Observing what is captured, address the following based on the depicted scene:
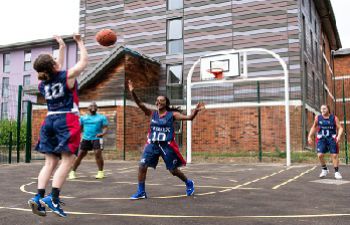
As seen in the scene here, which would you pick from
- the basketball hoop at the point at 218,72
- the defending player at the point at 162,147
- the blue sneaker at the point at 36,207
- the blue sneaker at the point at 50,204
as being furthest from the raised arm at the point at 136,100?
the basketball hoop at the point at 218,72

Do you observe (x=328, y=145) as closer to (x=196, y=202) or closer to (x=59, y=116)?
(x=196, y=202)

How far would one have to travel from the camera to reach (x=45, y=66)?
4270 mm

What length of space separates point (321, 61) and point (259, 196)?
21742 millimetres

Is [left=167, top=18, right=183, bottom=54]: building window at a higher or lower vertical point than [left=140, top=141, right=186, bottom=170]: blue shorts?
higher

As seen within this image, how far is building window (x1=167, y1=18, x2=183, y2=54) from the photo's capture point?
2067cm

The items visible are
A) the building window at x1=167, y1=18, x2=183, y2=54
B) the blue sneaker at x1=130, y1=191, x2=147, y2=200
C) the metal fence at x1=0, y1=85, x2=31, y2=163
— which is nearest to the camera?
the blue sneaker at x1=130, y1=191, x2=147, y2=200

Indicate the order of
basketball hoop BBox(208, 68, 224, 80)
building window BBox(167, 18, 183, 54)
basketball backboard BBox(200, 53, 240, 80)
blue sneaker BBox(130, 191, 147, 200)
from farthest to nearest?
1. building window BBox(167, 18, 183, 54)
2. basketball hoop BBox(208, 68, 224, 80)
3. basketball backboard BBox(200, 53, 240, 80)
4. blue sneaker BBox(130, 191, 147, 200)

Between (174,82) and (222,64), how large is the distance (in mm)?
7384

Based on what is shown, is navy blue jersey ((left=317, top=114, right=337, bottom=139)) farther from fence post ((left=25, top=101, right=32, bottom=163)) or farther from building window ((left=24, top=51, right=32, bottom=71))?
building window ((left=24, top=51, right=32, bottom=71))

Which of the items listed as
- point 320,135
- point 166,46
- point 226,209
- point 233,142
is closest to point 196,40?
point 166,46

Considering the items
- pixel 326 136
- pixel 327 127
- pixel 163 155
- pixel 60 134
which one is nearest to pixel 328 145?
pixel 326 136

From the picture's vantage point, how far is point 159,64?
20.8 metres

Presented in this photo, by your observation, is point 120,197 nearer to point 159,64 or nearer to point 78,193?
point 78,193

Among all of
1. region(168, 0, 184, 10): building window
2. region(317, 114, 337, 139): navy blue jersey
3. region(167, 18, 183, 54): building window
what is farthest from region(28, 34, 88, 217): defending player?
region(168, 0, 184, 10): building window
